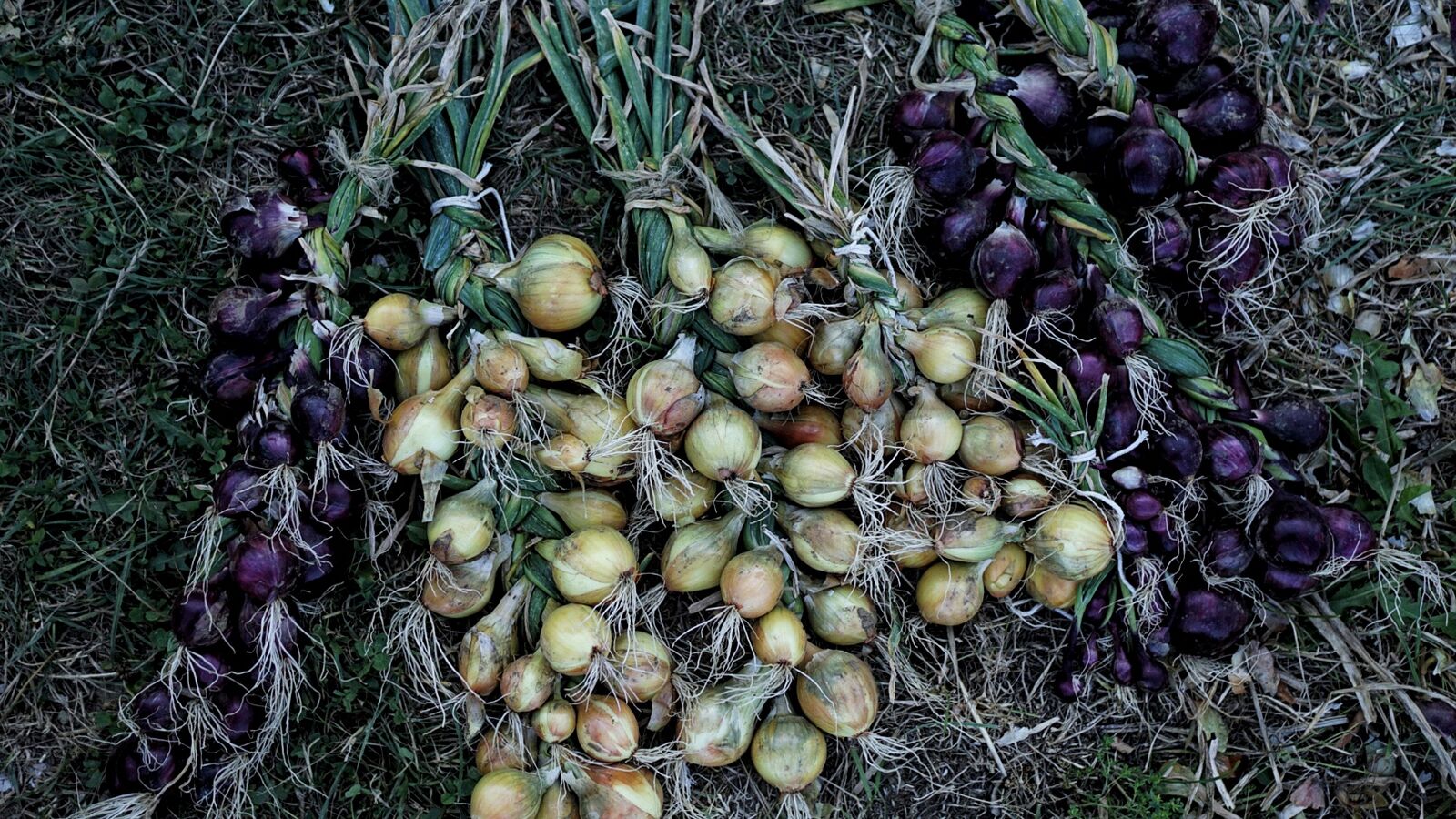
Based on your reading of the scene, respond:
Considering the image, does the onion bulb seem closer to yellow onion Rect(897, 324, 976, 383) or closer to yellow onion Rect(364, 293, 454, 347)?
yellow onion Rect(364, 293, 454, 347)

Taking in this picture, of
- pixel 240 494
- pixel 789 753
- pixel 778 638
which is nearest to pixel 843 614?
pixel 778 638

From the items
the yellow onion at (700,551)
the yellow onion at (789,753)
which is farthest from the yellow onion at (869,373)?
the yellow onion at (789,753)

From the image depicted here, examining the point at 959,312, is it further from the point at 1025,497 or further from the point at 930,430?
the point at 1025,497

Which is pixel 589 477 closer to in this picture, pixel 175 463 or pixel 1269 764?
pixel 175 463

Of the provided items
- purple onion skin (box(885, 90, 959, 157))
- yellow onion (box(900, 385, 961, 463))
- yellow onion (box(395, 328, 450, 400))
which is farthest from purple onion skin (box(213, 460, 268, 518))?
purple onion skin (box(885, 90, 959, 157))

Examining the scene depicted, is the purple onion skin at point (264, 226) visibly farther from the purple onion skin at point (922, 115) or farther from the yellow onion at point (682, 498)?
the purple onion skin at point (922, 115)

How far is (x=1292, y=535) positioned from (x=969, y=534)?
67 cm

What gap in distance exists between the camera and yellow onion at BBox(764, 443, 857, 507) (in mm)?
1907

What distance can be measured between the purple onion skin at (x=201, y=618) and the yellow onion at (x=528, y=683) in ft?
1.90

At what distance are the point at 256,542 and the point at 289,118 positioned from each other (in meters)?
0.95

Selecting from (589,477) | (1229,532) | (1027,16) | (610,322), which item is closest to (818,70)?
(1027,16)

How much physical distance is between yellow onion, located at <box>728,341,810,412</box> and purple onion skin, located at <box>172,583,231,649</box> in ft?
3.72

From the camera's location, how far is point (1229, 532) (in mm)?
2043

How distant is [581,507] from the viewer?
198 cm
